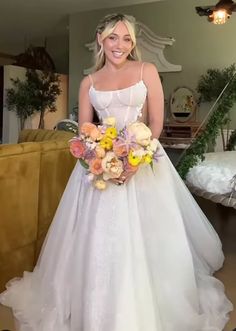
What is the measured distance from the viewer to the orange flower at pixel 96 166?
143cm

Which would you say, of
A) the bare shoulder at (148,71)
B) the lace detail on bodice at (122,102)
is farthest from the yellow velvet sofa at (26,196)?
the bare shoulder at (148,71)

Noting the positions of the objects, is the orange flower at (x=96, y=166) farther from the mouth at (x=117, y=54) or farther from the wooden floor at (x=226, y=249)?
the wooden floor at (x=226, y=249)

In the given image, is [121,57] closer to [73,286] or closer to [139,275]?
[139,275]

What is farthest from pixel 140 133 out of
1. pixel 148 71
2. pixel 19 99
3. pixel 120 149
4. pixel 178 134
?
pixel 19 99

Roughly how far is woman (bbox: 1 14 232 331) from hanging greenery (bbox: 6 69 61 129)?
5.09 m

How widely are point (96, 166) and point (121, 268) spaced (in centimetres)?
42

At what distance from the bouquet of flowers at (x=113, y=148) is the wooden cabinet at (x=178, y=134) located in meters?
3.38

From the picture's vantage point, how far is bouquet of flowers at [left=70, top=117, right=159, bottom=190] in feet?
4.60

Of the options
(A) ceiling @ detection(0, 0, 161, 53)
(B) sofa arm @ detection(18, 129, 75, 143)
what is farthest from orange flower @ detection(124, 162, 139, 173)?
(A) ceiling @ detection(0, 0, 161, 53)

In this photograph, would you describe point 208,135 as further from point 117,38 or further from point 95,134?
point 95,134

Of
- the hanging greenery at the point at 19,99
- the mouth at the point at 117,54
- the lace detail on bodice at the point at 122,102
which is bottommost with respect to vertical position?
the lace detail on bodice at the point at 122,102

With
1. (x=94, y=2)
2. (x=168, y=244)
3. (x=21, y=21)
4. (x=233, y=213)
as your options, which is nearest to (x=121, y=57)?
(x=168, y=244)

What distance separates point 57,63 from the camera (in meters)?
8.79

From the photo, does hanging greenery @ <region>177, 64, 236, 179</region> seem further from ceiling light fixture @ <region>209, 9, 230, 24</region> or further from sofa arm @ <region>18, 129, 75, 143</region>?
sofa arm @ <region>18, 129, 75, 143</region>
